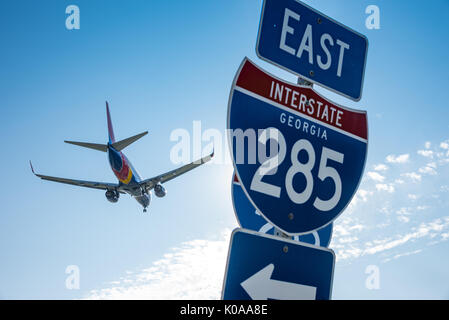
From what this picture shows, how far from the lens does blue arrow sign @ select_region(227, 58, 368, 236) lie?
2660 millimetres

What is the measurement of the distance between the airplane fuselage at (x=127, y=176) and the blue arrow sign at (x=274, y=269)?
33.5 metres

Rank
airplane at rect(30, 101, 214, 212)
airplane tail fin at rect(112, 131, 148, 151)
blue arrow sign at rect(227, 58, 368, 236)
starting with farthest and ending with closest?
airplane tail fin at rect(112, 131, 148, 151) → airplane at rect(30, 101, 214, 212) → blue arrow sign at rect(227, 58, 368, 236)

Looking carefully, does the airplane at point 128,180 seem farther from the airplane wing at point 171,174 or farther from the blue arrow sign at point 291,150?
the blue arrow sign at point 291,150

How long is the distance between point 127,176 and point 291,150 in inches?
1366

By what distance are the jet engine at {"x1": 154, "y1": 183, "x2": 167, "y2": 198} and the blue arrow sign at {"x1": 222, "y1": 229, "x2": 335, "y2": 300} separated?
35419 mm

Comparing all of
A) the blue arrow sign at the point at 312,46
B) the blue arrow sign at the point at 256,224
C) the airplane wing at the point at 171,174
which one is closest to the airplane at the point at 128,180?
the airplane wing at the point at 171,174

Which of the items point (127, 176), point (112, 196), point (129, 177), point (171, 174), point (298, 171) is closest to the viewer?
point (298, 171)

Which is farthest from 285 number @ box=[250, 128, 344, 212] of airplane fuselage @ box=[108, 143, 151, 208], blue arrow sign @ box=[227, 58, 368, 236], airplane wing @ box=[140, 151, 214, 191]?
airplane wing @ box=[140, 151, 214, 191]

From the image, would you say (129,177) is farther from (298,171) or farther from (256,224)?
(298,171)

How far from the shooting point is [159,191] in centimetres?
3769

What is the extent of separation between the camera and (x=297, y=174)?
289 centimetres

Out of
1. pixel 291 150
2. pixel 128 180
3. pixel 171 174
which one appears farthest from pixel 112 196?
pixel 291 150

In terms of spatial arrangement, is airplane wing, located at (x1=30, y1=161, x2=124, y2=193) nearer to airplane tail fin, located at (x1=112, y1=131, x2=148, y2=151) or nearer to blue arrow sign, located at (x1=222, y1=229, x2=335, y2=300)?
airplane tail fin, located at (x1=112, y1=131, x2=148, y2=151)
